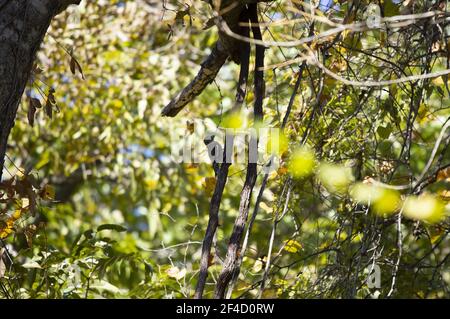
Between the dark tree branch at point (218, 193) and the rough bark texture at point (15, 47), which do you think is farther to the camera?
the dark tree branch at point (218, 193)

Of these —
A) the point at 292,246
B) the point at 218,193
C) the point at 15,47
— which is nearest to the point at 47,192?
the point at 218,193

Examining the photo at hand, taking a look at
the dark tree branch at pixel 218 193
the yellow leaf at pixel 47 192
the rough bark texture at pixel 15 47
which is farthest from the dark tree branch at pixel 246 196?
the yellow leaf at pixel 47 192

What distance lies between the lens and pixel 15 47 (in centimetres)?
191

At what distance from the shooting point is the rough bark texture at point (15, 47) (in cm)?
189

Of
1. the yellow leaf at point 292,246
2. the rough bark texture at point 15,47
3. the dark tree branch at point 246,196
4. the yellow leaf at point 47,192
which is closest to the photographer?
the rough bark texture at point 15,47

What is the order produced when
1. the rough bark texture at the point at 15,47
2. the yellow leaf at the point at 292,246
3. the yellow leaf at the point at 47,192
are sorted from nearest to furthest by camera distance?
the rough bark texture at the point at 15,47
the yellow leaf at the point at 47,192
the yellow leaf at the point at 292,246

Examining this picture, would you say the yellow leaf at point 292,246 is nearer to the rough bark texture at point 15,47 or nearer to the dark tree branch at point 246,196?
the dark tree branch at point 246,196

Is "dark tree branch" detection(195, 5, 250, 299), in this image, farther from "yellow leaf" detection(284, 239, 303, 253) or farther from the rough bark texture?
"yellow leaf" detection(284, 239, 303, 253)

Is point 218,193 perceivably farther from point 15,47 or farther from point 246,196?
point 15,47

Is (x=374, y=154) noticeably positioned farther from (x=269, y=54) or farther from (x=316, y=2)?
(x=269, y=54)

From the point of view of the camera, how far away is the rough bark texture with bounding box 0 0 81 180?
1886 millimetres

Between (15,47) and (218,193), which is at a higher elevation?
(15,47)

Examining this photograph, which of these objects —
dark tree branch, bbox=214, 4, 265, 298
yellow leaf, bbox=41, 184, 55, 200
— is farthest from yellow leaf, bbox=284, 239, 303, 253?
yellow leaf, bbox=41, 184, 55, 200
